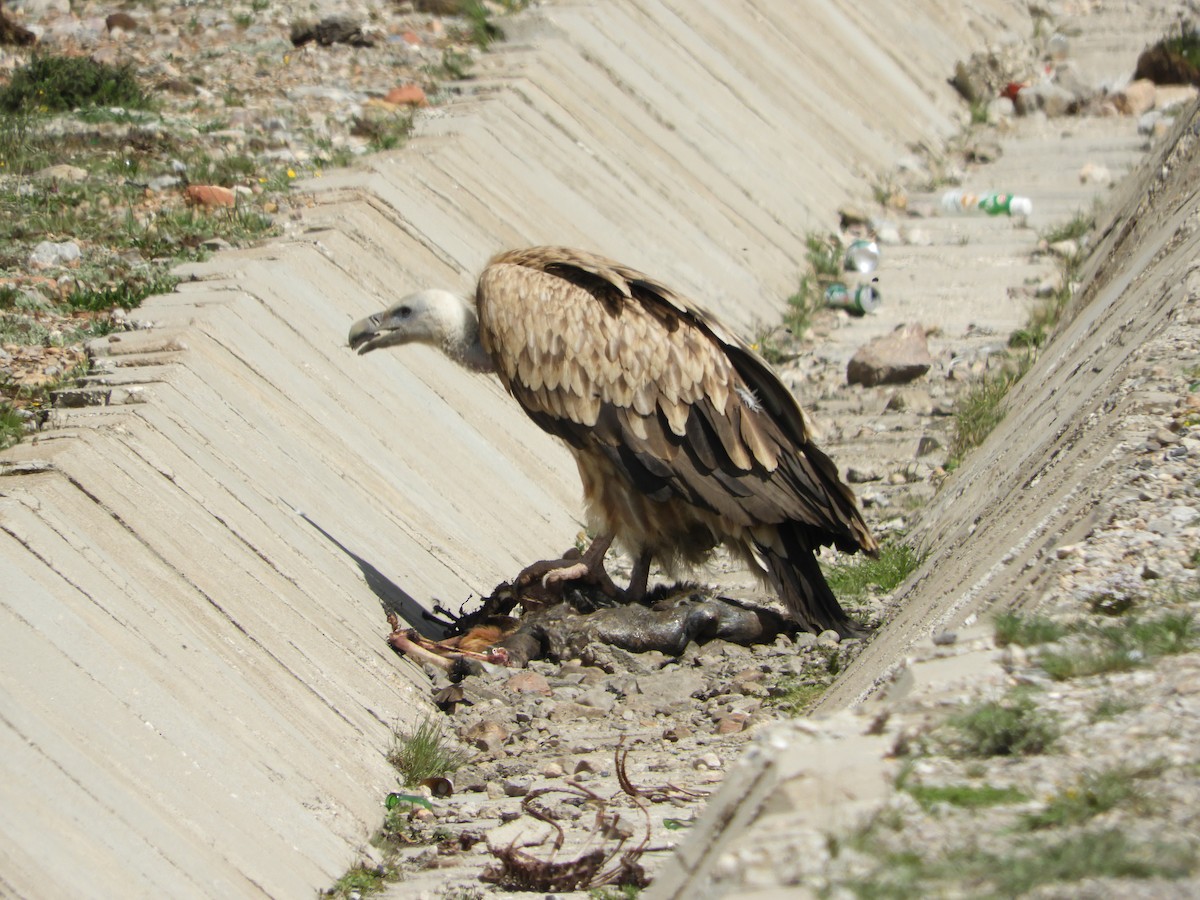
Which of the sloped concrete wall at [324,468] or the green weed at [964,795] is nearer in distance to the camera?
the green weed at [964,795]

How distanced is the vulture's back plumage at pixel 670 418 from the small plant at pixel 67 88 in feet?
19.2

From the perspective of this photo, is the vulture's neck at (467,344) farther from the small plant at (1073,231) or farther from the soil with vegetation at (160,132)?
the small plant at (1073,231)

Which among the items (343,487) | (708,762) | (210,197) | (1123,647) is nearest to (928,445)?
(343,487)

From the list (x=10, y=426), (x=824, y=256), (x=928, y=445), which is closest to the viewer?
(x=10, y=426)

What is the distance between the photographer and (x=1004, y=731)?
3.94 meters

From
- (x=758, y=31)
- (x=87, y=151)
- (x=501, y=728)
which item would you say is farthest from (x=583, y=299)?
(x=758, y=31)

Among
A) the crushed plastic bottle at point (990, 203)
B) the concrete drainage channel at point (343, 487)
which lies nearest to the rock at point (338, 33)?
the concrete drainage channel at point (343, 487)

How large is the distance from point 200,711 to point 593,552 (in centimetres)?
271

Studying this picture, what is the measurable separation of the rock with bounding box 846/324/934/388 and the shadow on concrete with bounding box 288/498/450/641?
4.42 meters

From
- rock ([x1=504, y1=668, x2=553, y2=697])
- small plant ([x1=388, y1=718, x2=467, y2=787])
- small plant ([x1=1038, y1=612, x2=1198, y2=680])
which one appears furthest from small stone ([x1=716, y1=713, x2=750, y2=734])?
small plant ([x1=1038, y1=612, x2=1198, y2=680])

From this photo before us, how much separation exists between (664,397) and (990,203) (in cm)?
731

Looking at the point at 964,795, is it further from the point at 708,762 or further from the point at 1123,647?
the point at 708,762

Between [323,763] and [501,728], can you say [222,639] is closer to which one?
[323,763]

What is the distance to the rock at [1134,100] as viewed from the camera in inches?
646
